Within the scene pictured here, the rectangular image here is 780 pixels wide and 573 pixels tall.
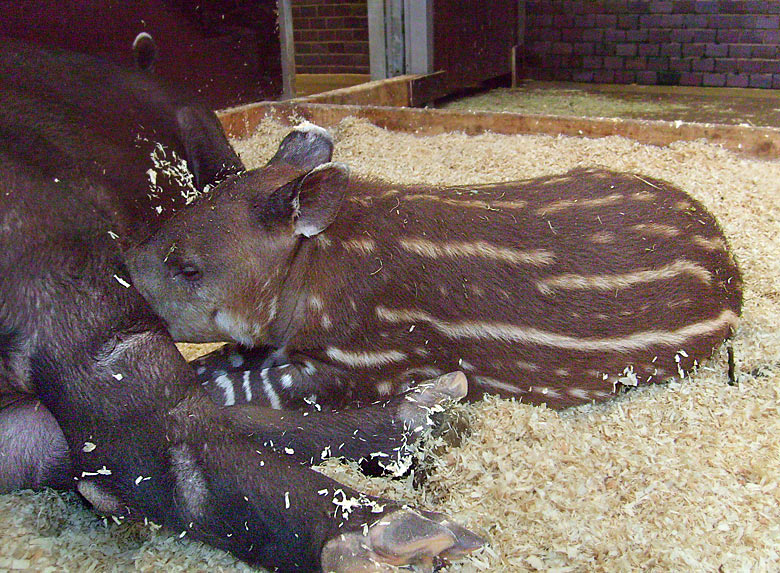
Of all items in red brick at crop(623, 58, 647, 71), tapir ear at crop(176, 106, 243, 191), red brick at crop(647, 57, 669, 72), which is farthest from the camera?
red brick at crop(623, 58, 647, 71)

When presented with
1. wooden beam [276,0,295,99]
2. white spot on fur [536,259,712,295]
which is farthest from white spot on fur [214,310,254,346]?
wooden beam [276,0,295,99]

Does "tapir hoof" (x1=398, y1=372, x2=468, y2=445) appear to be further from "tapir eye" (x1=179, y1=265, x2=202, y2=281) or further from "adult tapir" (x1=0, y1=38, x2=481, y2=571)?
"tapir eye" (x1=179, y1=265, x2=202, y2=281)

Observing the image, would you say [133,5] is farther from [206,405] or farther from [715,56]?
[715,56]

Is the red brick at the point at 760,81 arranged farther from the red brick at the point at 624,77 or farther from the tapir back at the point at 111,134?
the tapir back at the point at 111,134

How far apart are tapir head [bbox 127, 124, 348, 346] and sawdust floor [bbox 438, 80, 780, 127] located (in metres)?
4.52

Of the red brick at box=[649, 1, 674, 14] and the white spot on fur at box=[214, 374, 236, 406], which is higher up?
the red brick at box=[649, 1, 674, 14]

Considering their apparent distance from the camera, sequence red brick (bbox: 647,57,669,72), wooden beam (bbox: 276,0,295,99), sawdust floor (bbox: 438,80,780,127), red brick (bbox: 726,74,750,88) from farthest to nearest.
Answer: red brick (bbox: 647,57,669,72), red brick (bbox: 726,74,750,88), sawdust floor (bbox: 438,80,780,127), wooden beam (bbox: 276,0,295,99)

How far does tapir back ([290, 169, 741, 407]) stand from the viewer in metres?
2.21

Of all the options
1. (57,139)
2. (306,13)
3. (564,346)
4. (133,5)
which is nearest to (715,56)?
(306,13)

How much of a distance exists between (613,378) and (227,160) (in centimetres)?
158

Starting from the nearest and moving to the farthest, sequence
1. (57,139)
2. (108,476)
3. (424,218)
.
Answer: (108,476)
(57,139)
(424,218)

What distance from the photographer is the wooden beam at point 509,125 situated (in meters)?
4.05

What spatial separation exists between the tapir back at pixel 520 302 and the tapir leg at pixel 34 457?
0.69 metres

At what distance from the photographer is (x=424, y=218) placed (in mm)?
2354
